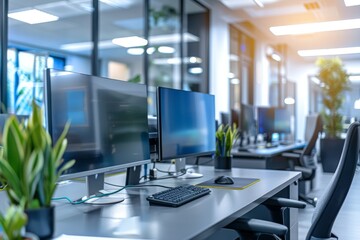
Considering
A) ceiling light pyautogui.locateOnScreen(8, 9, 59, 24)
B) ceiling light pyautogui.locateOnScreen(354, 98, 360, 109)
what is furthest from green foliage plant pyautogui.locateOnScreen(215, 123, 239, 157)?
ceiling light pyautogui.locateOnScreen(354, 98, 360, 109)

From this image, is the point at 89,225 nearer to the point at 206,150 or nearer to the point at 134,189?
the point at 134,189

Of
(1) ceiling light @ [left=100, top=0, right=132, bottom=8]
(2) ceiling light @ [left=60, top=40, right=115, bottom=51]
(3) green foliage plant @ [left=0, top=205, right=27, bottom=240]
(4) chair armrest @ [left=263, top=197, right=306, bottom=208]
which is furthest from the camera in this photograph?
(2) ceiling light @ [left=60, top=40, right=115, bottom=51]

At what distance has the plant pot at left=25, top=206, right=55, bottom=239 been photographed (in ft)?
3.08

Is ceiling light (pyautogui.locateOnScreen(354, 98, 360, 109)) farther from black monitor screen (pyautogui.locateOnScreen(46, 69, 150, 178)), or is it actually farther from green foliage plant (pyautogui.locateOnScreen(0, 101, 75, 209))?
green foliage plant (pyautogui.locateOnScreen(0, 101, 75, 209))

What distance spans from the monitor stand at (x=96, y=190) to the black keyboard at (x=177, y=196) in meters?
0.17

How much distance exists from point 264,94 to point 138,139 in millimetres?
7534

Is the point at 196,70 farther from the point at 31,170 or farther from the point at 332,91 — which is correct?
the point at 31,170

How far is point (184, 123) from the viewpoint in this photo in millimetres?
2215

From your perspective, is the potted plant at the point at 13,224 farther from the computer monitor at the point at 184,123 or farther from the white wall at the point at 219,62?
the white wall at the point at 219,62

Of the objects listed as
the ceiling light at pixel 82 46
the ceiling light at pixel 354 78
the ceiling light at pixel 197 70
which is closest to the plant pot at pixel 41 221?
the ceiling light at pixel 354 78

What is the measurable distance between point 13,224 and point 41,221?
0.48 feet

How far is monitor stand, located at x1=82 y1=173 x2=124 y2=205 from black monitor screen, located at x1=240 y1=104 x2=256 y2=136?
3336mm

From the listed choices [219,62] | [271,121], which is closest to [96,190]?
[271,121]

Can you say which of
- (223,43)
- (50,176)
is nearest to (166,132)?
(50,176)
